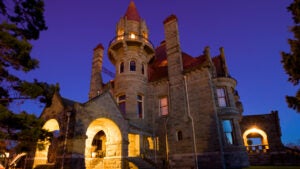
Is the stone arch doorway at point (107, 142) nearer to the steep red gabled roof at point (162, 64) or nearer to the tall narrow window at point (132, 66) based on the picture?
the tall narrow window at point (132, 66)

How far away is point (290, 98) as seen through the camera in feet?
29.5

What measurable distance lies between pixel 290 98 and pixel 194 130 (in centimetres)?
998

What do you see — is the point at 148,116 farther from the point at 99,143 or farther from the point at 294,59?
the point at 294,59

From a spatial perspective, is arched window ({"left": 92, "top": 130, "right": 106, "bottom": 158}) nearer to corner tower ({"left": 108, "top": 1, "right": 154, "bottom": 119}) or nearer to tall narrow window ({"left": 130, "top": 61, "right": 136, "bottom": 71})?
corner tower ({"left": 108, "top": 1, "right": 154, "bottom": 119})

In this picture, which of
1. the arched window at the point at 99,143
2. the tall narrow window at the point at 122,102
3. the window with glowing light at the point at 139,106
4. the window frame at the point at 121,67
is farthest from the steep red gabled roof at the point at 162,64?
the arched window at the point at 99,143

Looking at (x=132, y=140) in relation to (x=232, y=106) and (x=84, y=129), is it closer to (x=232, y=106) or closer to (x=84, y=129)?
(x=84, y=129)

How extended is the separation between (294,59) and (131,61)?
17.1 meters

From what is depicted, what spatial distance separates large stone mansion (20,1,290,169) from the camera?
1396cm

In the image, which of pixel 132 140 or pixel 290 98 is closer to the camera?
pixel 290 98

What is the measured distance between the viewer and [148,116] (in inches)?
851

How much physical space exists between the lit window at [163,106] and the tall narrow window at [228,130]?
6.25m

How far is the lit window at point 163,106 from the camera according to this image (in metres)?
21.0

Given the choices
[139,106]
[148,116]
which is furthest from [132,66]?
[148,116]

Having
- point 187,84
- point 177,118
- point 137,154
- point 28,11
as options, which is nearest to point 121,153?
point 137,154
